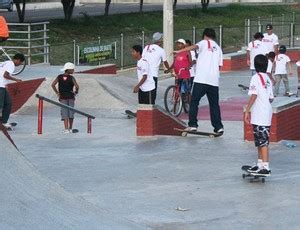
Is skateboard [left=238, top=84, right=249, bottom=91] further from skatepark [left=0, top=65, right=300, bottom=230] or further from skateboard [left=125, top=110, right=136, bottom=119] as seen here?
skatepark [left=0, top=65, right=300, bottom=230]

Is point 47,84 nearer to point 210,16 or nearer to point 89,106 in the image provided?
point 89,106

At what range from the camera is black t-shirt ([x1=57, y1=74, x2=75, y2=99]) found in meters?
17.4

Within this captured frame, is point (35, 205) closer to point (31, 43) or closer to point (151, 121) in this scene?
point (151, 121)

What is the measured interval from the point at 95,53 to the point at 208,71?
17.4 metres

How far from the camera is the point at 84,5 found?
7750cm

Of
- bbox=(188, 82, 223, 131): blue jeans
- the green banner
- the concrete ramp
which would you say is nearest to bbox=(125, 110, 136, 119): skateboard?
bbox=(188, 82, 223, 131): blue jeans

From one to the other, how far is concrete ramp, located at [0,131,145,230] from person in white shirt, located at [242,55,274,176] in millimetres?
3233

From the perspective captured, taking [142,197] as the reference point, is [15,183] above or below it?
above

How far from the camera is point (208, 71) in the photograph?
1518cm

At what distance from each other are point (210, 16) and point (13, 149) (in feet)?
175

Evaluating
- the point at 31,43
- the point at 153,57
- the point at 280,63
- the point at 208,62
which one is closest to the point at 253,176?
the point at 208,62

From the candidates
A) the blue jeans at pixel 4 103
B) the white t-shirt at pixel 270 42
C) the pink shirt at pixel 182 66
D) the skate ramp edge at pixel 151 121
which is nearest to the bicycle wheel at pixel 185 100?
the pink shirt at pixel 182 66

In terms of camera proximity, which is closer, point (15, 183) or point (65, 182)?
point (15, 183)

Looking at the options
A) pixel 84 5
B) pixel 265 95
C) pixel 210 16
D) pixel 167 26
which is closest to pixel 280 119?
pixel 265 95
